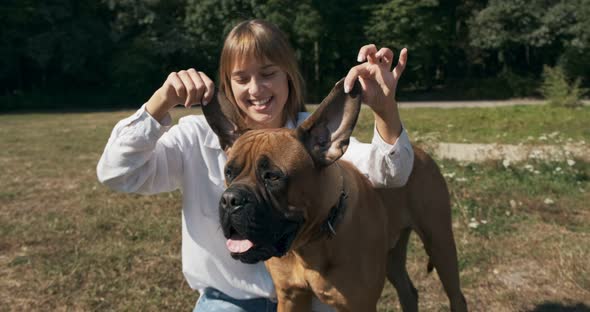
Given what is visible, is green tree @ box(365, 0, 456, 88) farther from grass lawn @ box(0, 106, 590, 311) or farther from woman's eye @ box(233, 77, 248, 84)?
woman's eye @ box(233, 77, 248, 84)

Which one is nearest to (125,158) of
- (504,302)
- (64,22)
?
(504,302)

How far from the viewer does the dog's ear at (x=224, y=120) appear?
275 cm

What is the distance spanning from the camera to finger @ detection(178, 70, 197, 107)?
8.57ft

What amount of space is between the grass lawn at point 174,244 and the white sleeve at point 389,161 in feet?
A: 4.80

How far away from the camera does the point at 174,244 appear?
515 centimetres

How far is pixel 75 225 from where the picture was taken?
19.0ft

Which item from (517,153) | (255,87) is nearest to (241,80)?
(255,87)

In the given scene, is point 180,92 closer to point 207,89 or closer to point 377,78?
point 207,89

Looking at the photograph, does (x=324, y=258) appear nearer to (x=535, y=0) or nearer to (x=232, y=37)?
(x=232, y=37)

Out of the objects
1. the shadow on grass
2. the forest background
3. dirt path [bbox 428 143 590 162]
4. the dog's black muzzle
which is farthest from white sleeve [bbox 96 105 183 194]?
the forest background

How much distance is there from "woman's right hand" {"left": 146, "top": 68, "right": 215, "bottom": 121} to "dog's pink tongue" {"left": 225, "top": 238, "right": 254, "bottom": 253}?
74cm

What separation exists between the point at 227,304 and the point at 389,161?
1.26 metres

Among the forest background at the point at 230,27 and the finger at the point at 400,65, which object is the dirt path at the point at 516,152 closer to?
the finger at the point at 400,65

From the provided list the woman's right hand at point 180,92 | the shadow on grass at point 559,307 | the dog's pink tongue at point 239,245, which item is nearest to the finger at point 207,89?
the woman's right hand at point 180,92
